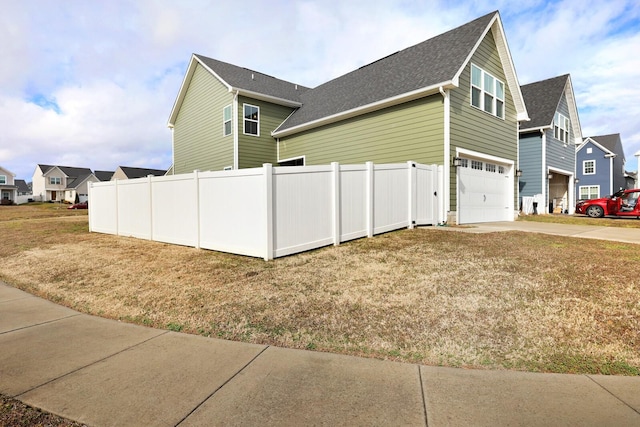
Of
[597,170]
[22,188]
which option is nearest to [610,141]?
[597,170]

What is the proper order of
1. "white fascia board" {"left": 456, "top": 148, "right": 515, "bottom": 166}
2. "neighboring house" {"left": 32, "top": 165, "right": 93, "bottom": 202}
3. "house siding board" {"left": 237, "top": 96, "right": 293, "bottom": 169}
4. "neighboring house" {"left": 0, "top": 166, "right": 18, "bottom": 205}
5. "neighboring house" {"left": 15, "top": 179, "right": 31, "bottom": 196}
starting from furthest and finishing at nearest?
1. "neighboring house" {"left": 15, "top": 179, "right": 31, "bottom": 196}
2. "neighboring house" {"left": 32, "top": 165, "right": 93, "bottom": 202}
3. "neighboring house" {"left": 0, "top": 166, "right": 18, "bottom": 205}
4. "house siding board" {"left": 237, "top": 96, "right": 293, "bottom": 169}
5. "white fascia board" {"left": 456, "top": 148, "right": 515, "bottom": 166}

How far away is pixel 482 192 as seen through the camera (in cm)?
1249

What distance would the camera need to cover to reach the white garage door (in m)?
11.4

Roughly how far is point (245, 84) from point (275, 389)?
1567cm

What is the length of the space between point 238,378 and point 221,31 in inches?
572

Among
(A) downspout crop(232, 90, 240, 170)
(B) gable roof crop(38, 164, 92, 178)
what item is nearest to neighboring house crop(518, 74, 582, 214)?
(A) downspout crop(232, 90, 240, 170)

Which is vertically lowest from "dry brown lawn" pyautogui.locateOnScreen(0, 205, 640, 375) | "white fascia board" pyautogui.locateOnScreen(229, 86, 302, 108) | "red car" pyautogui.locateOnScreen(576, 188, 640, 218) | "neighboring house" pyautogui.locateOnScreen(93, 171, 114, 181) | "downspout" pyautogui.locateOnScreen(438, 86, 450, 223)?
"dry brown lawn" pyautogui.locateOnScreen(0, 205, 640, 375)

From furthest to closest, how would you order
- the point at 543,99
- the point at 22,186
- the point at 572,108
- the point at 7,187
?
the point at 22,186
the point at 7,187
the point at 572,108
the point at 543,99

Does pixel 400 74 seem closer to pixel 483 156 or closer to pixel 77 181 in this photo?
pixel 483 156

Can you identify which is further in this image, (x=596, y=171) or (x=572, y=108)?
(x=596, y=171)

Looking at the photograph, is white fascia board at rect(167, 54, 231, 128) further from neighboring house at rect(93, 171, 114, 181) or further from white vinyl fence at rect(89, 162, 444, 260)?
neighboring house at rect(93, 171, 114, 181)

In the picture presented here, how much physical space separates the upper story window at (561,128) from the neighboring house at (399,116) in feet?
20.9

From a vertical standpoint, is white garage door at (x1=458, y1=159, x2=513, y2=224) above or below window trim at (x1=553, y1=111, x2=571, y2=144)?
below

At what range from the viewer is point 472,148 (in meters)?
11.7
